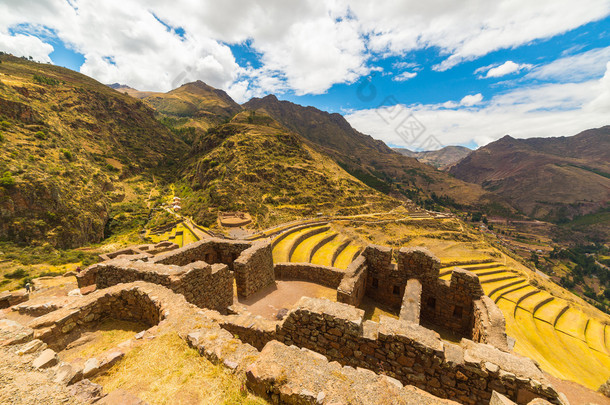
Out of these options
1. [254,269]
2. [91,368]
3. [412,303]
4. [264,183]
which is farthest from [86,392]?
[264,183]

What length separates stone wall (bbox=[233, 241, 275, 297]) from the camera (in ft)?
38.2

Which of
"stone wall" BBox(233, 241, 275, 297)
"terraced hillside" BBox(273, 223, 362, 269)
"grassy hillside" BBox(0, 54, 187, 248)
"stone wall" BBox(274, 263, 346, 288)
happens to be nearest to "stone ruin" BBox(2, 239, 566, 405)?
"stone wall" BBox(233, 241, 275, 297)

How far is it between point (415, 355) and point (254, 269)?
8.91 metres

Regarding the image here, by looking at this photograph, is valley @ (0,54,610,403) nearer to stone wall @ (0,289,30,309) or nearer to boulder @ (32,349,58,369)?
stone wall @ (0,289,30,309)

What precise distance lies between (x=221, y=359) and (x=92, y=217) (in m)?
60.3

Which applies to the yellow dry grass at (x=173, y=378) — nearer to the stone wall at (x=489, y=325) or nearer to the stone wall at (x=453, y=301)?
the stone wall at (x=489, y=325)

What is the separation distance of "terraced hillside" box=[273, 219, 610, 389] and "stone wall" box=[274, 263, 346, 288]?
16.1 meters

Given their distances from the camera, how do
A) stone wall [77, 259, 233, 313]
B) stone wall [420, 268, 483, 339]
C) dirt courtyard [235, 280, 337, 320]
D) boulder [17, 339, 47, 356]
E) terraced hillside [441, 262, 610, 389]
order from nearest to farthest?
1. boulder [17, 339, 47, 356]
2. stone wall [77, 259, 233, 313]
3. stone wall [420, 268, 483, 339]
4. dirt courtyard [235, 280, 337, 320]
5. terraced hillside [441, 262, 610, 389]

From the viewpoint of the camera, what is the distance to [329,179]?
81.1 m

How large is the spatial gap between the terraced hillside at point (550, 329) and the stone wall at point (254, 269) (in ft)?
79.3

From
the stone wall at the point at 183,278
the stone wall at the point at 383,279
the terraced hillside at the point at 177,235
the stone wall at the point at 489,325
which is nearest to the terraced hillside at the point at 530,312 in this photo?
the stone wall at the point at 489,325

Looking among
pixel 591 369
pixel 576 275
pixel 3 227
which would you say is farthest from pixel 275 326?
pixel 576 275

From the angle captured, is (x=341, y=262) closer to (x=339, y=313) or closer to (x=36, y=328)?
(x=339, y=313)

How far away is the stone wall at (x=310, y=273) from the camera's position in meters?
14.2
